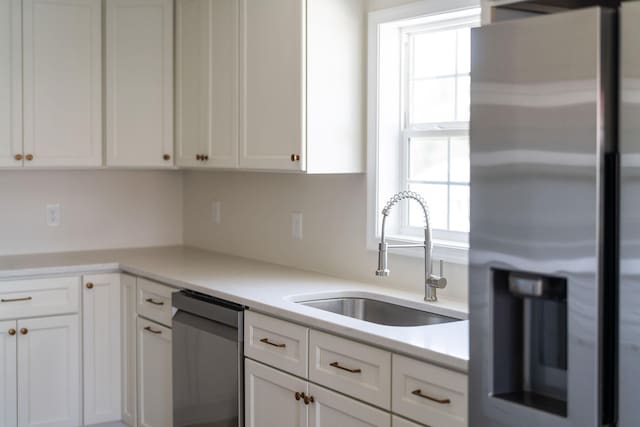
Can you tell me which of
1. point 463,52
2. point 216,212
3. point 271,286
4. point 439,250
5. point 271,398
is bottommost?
point 271,398

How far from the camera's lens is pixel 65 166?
4.04 meters

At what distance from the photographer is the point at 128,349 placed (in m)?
3.96

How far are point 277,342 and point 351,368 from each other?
1.33 feet

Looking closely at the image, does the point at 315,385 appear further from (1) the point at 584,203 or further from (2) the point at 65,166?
(2) the point at 65,166

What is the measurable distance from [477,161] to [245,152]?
1942 mm

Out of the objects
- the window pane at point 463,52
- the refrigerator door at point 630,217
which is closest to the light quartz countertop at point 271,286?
the refrigerator door at point 630,217

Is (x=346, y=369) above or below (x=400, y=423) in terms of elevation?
above

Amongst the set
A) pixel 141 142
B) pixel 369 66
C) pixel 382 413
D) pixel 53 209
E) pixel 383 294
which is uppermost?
pixel 369 66

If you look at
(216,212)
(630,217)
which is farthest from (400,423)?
(216,212)

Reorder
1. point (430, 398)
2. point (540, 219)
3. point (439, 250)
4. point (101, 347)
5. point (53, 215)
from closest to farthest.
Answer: point (540, 219) < point (430, 398) < point (439, 250) < point (101, 347) < point (53, 215)

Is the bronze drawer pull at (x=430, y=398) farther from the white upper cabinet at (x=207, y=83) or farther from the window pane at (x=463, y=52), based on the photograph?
the white upper cabinet at (x=207, y=83)

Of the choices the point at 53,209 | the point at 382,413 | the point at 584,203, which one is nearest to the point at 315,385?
the point at 382,413

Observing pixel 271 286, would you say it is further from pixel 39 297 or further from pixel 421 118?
pixel 39 297

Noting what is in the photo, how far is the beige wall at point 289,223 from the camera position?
341 cm
